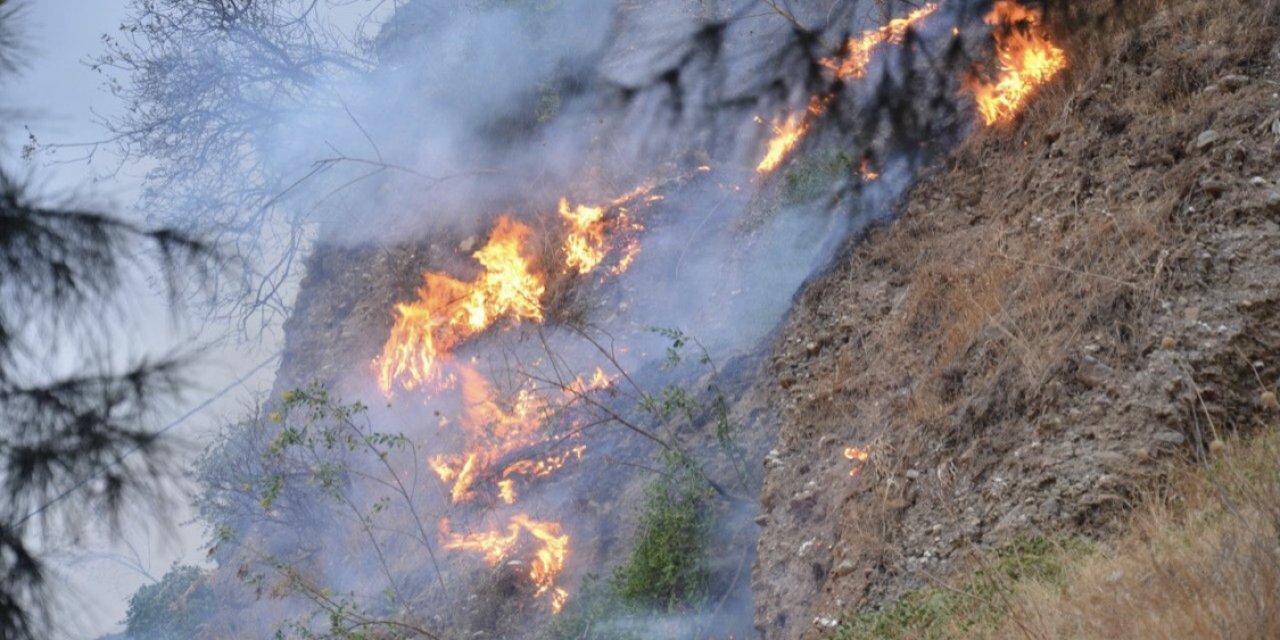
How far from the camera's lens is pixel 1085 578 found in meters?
4.70

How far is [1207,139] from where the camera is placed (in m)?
6.88

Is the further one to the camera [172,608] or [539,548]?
[172,608]

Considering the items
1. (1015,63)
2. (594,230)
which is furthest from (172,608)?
(1015,63)

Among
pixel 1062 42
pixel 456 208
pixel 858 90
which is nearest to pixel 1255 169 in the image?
pixel 1062 42

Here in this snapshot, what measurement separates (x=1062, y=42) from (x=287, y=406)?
6776mm

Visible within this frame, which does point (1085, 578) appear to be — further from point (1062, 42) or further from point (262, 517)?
point (262, 517)

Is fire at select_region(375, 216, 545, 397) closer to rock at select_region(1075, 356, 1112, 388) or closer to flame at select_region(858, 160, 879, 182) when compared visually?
flame at select_region(858, 160, 879, 182)

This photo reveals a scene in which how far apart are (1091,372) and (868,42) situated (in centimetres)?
490

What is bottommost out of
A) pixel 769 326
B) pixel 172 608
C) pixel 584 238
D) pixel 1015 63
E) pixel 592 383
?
pixel 769 326

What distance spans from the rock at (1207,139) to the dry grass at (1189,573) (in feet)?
7.44

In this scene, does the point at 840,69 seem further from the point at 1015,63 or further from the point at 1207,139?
the point at 1207,139

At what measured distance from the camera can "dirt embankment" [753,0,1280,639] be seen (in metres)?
5.80

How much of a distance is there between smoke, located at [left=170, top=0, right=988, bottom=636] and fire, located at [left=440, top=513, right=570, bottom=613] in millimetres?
59

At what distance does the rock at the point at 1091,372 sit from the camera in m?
6.07
